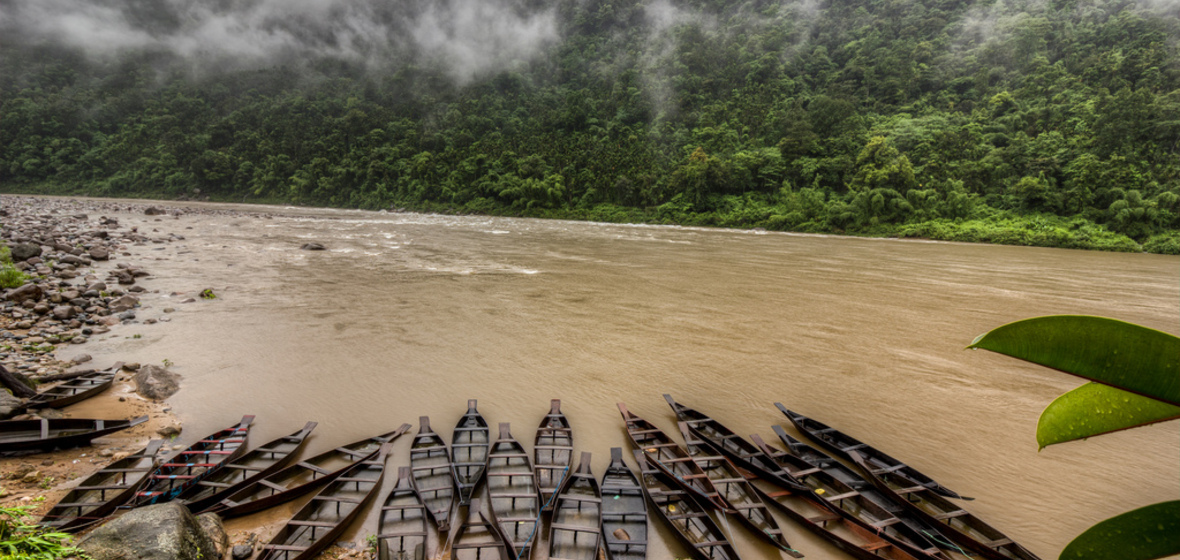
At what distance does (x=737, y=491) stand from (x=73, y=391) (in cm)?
932

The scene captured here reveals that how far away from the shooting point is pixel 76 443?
5539 millimetres

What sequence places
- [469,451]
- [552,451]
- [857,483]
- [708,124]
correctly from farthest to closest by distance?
[708,124] < [552,451] < [469,451] < [857,483]

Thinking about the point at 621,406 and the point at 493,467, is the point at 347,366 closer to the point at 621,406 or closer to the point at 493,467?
the point at 493,467

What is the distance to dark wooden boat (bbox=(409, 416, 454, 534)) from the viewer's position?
15.3 feet

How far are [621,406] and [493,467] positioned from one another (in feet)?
7.20

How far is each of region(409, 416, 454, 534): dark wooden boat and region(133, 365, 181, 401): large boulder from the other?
4.24 meters

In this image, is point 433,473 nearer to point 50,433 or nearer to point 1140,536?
point 50,433

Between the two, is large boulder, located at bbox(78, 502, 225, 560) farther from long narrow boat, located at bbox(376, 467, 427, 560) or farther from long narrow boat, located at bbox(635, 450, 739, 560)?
long narrow boat, located at bbox(635, 450, 739, 560)

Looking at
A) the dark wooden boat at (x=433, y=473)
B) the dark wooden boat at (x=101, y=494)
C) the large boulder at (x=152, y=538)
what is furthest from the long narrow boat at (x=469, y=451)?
the dark wooden boat at (x=101, y=494)

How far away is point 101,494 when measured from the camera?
471cm

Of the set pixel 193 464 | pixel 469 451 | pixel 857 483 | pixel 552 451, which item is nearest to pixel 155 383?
pixel 193 464

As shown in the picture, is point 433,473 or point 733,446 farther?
point 733,446

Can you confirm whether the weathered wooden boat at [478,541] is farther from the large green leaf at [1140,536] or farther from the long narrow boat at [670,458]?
the large green leaf at [1140,536]

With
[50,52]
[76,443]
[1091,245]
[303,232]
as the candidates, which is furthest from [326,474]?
[50,52]
